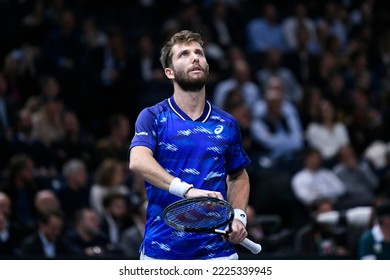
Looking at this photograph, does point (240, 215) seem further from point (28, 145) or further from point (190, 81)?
point (28, 145)

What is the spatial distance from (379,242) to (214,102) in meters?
5.03

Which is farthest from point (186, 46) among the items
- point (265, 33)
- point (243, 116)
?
point (265, 33)

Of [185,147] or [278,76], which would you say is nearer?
[185,147]

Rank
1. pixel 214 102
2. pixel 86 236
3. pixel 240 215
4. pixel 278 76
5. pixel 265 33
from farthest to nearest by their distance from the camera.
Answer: pixel 265 33 → pixel 278 76 → pixel 214 102 → pixel 86 236 → pixel 240 215

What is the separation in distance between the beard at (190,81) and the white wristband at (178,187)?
640mm

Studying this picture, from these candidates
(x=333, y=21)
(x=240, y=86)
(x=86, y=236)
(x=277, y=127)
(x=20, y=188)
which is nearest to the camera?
(x=86, y=236)

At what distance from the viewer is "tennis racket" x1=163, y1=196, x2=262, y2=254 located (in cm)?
537

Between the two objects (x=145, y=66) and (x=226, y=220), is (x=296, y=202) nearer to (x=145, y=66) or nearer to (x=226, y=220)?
(x=145, y=66)

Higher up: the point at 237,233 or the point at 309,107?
the point at 309,107

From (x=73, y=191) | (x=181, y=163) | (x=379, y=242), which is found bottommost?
(x=181, y=163)

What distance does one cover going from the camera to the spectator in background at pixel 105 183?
1148 centimetres

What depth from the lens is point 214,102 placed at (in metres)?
14.3

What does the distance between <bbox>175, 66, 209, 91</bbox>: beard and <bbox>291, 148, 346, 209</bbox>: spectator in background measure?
265 inches
